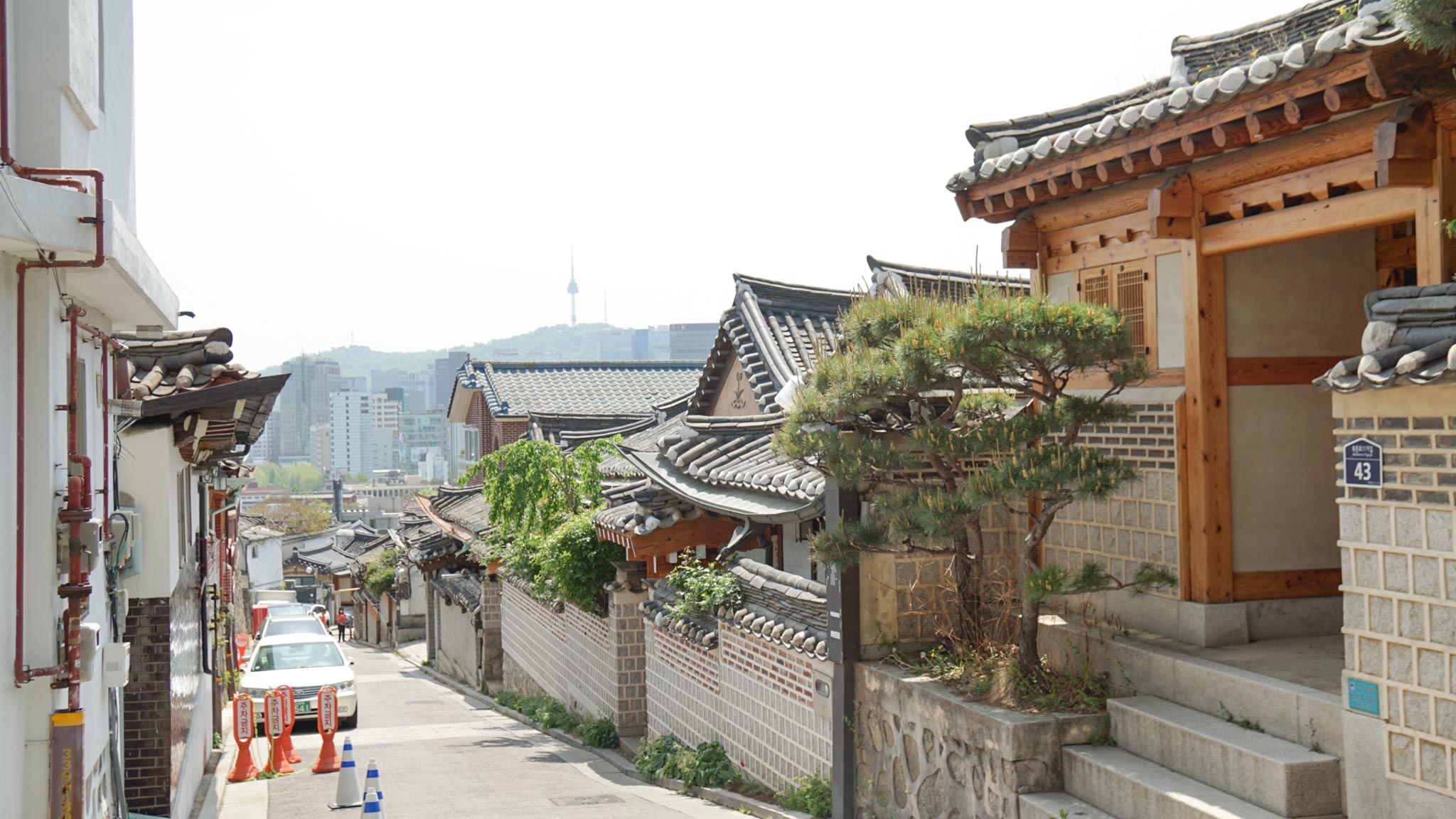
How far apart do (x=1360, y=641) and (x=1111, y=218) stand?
15.2ft

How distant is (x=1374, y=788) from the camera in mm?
6512

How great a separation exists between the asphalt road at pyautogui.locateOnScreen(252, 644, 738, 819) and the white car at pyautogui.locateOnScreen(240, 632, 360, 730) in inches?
21.6

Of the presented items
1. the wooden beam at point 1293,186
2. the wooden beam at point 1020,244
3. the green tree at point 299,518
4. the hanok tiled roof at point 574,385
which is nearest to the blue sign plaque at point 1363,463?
the wooden beam at point 1293,186

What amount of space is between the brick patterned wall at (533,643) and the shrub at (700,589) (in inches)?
242

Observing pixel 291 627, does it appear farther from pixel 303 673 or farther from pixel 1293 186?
pixel 1293 186

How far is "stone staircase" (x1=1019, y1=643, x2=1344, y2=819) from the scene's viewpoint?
6.93 meters

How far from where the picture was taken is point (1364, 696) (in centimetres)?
659

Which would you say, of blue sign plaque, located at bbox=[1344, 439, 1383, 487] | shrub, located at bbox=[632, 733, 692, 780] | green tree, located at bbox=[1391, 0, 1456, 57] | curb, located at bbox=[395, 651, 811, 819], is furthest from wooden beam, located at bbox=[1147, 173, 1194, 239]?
shrub, located at bbox=[632, 733, 692, 780]

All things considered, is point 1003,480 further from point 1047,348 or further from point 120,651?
point 120,651

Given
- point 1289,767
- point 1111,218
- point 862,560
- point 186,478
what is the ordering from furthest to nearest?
point 186,478 < point 862,560 < point 1111,218 < point 1289,767

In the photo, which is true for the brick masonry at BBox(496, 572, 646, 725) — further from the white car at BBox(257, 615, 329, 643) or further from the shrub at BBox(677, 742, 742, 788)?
the white car at BBox(257, 615, 329, 643)

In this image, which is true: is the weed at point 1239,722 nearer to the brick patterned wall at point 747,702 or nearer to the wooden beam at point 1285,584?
the wooden beam at point 1285,584

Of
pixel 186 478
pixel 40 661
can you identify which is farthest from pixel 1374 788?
pixel 186 478

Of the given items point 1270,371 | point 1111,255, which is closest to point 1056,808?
point 1270,371
